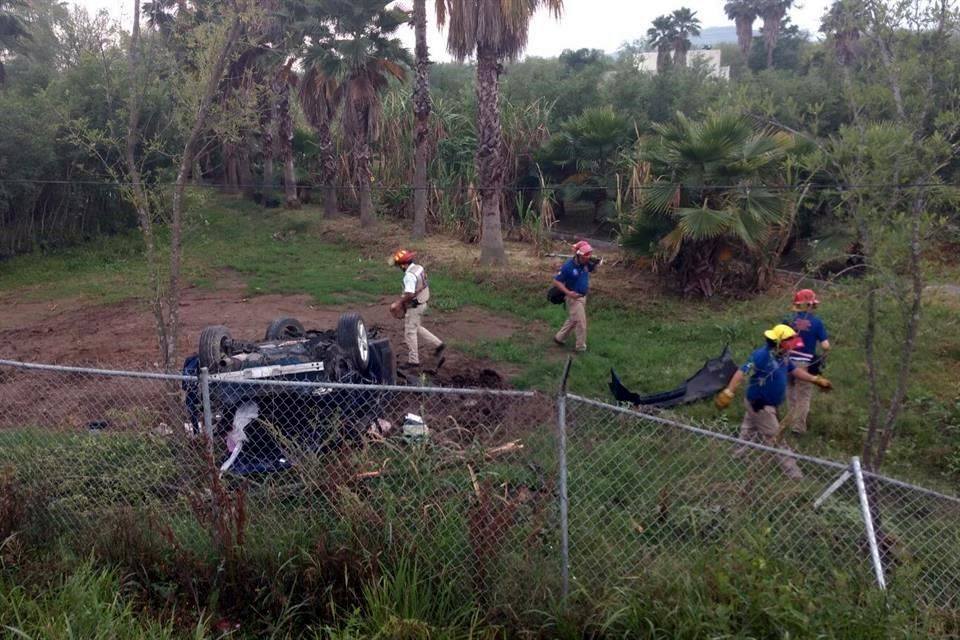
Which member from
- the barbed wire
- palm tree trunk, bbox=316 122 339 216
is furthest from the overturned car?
palm tree trunk, bbox=316 122 339 216

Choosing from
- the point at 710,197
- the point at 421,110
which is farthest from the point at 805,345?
the point at 421,110

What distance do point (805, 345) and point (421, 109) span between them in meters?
13.9

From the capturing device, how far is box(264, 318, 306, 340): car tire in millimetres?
8695

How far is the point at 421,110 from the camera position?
19922 mm

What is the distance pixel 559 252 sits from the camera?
Answer: 1866 cm

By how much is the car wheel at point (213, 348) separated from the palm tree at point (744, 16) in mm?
43390

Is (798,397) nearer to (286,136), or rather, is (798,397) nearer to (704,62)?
(286,136)

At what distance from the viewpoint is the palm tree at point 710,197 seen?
1292 cm

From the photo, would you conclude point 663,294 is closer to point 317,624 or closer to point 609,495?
point 609,495

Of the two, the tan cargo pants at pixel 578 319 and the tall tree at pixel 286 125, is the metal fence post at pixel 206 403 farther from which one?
the tall tree at pixel 286 125

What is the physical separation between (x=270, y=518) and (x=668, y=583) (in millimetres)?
2229

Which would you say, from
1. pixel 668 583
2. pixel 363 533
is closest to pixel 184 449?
pixel 363 533

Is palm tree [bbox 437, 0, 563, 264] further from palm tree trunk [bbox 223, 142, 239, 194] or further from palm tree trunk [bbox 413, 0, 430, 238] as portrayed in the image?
palm tree trunk [bbox 223, 142, 239, 194]

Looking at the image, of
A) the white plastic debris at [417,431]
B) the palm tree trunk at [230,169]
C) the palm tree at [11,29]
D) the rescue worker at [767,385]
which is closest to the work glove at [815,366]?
the rescue worker at [767,385]
